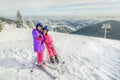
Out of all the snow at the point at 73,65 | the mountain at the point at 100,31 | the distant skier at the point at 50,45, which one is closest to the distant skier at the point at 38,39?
the distant skier at the point at 50,45

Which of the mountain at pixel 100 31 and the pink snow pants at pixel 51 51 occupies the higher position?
the pink snow pants at pixel 51 51

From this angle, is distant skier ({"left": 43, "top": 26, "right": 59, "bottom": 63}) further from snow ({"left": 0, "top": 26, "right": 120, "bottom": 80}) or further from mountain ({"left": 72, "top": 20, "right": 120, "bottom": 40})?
mountain ({"left": 72, "top": 20, "right": 120, "bottom": 40})

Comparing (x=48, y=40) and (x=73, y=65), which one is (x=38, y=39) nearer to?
(x=48, y=40)

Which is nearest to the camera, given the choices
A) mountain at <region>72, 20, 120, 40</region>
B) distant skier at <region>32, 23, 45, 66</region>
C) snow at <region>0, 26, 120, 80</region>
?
snow at <region>0, 26, 120, 80</region>

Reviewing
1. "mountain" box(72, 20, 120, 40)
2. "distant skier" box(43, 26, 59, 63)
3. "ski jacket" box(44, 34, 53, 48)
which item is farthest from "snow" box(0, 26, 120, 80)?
"mountain" box(72, 20, 120, 40)

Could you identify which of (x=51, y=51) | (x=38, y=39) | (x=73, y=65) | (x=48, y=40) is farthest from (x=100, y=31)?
(x=38, y=39)

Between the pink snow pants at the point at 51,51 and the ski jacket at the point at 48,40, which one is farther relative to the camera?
the pink snow pants at the point at 51,51

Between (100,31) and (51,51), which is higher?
(51,51)

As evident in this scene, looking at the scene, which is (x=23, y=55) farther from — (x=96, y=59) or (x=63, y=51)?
(x=96, y=59)

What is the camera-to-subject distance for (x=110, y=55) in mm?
13797

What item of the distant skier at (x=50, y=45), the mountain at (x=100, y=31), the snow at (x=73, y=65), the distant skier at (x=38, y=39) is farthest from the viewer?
the mountain at (x=100, y=31)

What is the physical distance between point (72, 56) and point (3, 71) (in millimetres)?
4535

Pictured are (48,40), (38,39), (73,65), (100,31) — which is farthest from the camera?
(100,31)

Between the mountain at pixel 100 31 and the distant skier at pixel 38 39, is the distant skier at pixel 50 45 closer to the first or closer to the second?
the distant skier at pixel 38 39
